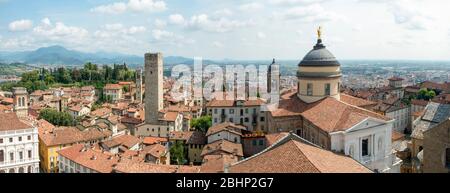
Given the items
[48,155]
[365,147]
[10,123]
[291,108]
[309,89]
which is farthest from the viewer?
[48,155]

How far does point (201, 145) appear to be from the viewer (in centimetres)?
2259

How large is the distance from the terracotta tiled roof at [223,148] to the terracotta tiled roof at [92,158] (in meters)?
4.87

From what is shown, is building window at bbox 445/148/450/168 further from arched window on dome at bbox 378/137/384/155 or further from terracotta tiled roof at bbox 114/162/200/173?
terracotta tiled roof at bbox 114/162/200/173

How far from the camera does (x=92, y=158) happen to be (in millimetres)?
16188

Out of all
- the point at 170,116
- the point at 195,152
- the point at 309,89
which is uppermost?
the point at 309,89

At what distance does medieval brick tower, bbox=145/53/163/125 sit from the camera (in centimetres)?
3197

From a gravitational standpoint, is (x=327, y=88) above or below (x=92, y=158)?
above

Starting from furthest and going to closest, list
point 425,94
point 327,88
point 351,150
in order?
point 425,94
point 327,88
point 351,150

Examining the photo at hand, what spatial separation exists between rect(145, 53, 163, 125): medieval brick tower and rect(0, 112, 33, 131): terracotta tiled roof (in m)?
13.1

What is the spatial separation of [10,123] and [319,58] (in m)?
15.3

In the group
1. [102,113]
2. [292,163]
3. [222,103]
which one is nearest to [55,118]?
[102,113]

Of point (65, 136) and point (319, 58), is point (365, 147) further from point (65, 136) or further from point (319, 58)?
point (65, 136)

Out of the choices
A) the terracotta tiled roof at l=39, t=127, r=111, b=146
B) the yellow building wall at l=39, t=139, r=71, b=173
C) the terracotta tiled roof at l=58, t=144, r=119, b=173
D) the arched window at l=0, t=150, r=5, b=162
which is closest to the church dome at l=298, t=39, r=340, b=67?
the terracotta tiled roof at l=58, t=144, r=119, b=173
